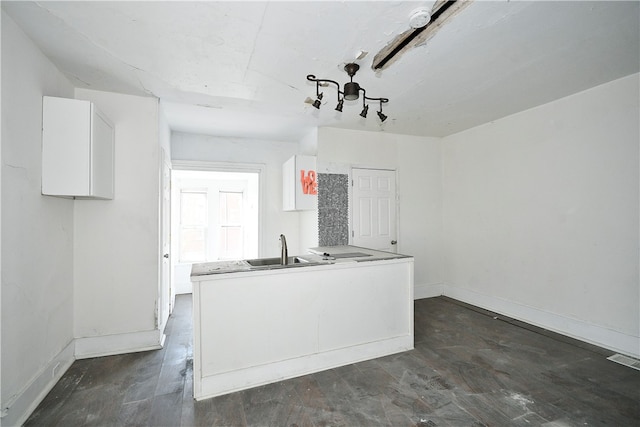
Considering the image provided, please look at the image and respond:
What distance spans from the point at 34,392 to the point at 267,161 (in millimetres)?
3547

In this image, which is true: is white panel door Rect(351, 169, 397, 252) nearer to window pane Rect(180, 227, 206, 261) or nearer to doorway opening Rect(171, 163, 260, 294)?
doorway opening Rect(171, 163, 260, 294)

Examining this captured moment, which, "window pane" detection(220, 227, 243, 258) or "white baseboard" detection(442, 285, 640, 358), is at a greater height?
"window pane" detection(220, 227, 243, 258)

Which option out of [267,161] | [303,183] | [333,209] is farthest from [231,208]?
[333,209]

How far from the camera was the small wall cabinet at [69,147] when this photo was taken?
2.12m

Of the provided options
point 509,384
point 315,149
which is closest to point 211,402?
point 509,384

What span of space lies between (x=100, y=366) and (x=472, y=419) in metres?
2.97

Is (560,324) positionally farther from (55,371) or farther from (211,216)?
(211,216)

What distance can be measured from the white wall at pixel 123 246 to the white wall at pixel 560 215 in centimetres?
407

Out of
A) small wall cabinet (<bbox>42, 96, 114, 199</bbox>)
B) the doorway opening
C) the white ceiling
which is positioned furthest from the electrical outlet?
the doorway opening

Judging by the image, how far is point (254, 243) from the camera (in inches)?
185

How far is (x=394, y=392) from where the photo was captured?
6.93 ft

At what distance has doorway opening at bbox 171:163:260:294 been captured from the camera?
16.2 feet

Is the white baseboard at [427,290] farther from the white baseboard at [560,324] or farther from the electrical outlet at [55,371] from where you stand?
the electrical outlet at [55,371]

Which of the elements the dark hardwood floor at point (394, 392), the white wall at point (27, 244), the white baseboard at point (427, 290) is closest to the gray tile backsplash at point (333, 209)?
the white baseboard at point (427, 290)
